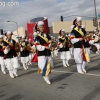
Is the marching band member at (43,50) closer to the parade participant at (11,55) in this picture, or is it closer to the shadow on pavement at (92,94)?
the shadow on pavement at (92,94)

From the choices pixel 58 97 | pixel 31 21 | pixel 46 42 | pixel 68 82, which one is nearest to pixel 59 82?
pixel 68 82

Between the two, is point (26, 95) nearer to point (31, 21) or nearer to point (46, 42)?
point (46, 42)

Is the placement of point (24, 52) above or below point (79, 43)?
below

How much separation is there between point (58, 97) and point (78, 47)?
364cm

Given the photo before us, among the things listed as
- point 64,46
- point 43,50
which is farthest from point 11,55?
point 64,46

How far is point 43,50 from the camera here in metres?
8.20

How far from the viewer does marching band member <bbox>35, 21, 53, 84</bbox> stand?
812cm

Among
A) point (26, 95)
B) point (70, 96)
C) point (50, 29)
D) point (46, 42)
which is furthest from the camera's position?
point (50, 29)

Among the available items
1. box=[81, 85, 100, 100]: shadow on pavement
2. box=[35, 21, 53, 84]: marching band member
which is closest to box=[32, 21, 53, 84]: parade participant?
box=[35, 21, 53, 84]: marching band member

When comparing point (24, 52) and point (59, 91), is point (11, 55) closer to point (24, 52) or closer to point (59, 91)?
point (24, 52)

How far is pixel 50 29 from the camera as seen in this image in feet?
224

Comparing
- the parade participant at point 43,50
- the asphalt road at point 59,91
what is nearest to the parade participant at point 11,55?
the asphalt road at point 59,91

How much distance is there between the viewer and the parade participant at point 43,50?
8.12m

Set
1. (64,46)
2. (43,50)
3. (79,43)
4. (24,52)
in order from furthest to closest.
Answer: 1. (24,52)
2. (64,46)
3. (79,43)
4. (43,50)
